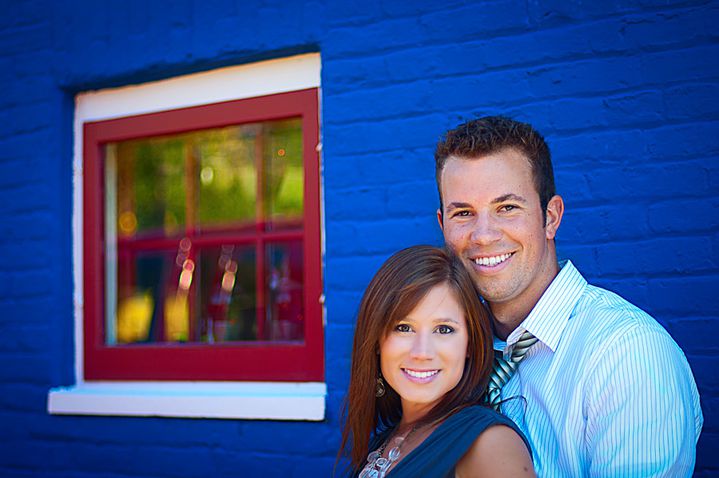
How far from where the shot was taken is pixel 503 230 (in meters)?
2.13

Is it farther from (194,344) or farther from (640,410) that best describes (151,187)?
(640,410)

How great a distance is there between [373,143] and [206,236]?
118 centimetres

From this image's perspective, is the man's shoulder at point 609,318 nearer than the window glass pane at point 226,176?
Yes

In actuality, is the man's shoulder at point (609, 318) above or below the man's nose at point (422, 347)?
above

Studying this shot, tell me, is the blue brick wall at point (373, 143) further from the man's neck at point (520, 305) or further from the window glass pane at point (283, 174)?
the man's neck at point (520, 305)

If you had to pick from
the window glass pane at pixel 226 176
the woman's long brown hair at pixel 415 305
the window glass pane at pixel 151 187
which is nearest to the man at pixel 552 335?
the woman's long brown hair at pixel 415 305

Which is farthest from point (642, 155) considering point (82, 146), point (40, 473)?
point (40, 473)

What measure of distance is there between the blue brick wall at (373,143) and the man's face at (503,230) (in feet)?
2.48

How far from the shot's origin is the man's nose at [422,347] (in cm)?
194

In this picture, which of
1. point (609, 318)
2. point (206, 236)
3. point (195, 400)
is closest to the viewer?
point (609, 318)

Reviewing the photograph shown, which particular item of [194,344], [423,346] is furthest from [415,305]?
[194,344]

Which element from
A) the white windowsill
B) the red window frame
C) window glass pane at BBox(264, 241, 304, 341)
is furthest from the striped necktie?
window glass pane at BBox(264, 241, 304, 341)

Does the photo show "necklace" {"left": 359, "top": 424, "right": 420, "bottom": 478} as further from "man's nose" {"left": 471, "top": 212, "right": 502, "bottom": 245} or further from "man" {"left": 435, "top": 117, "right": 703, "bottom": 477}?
"man's nose" {"left": 471, "top": 212, "right": 502, "bottom": 245}

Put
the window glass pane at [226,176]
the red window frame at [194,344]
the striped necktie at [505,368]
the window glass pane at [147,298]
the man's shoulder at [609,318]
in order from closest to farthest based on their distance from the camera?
1. the man's shoulder at [609,318]
2. the striped necktie at [505,368]
3. the red window frame at [194,344]
4. the window glass pane at [226,176]
5. the window glass pane at [147,298]
